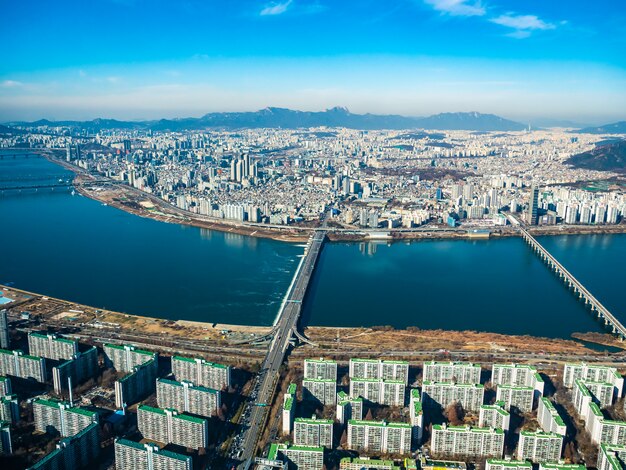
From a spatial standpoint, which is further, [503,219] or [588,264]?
[503,219]

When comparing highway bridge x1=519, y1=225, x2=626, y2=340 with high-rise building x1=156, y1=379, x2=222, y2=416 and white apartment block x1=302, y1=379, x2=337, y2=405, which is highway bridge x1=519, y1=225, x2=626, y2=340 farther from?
high-rise building x1=156, y1=379, x2=222, y2=416

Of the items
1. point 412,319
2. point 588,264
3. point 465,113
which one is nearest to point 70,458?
point 412,319

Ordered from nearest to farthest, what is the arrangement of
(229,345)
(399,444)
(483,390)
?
(399,444) < (483,390) < (229,345)

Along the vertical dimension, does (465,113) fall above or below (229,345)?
above

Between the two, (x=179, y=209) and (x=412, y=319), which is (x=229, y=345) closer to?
(x=412, y=319)

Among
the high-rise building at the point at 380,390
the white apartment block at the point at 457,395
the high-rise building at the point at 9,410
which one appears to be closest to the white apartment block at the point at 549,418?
the white apartment block at the point at 457,395
